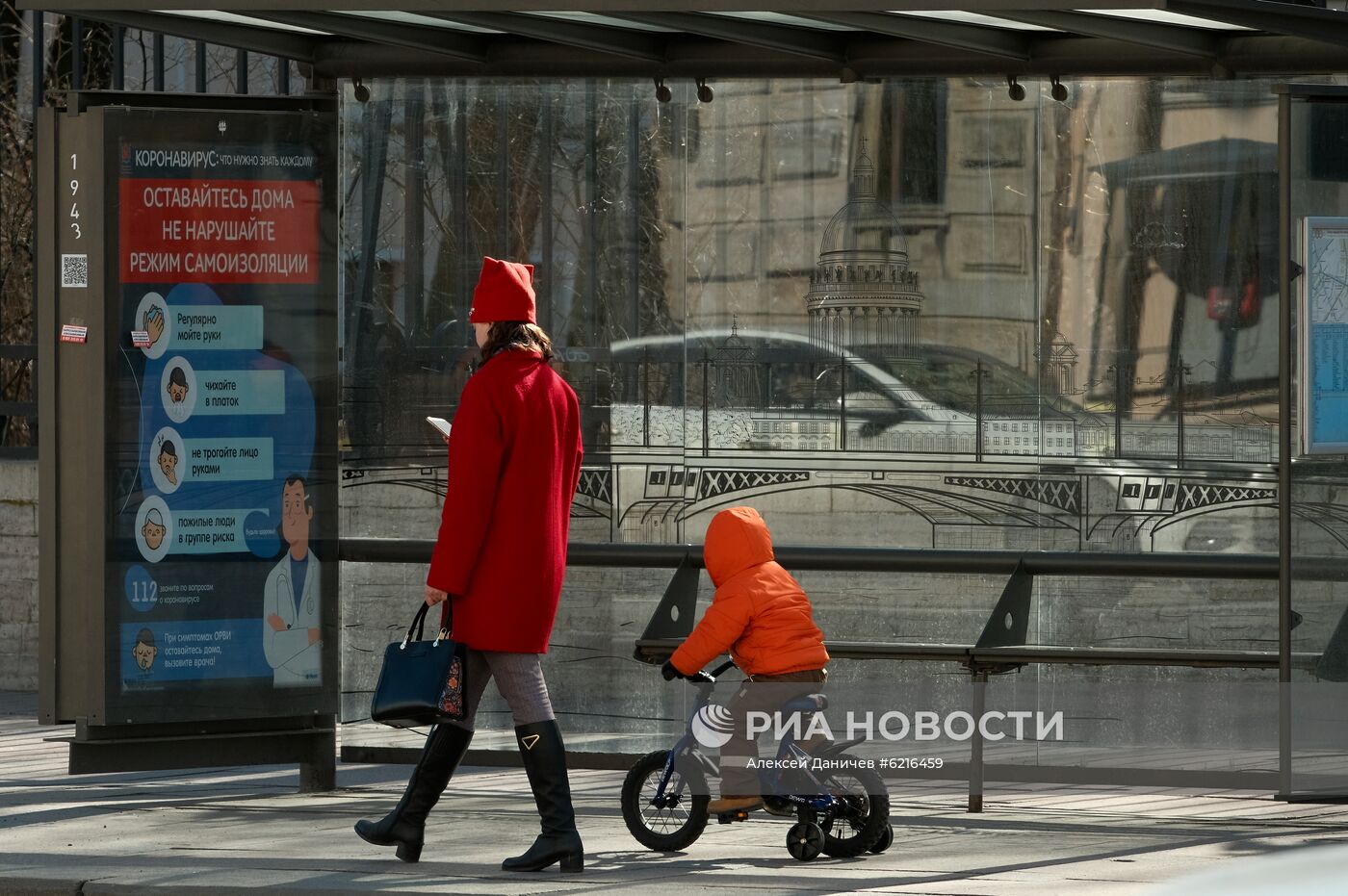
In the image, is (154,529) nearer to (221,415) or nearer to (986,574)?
(221,415)

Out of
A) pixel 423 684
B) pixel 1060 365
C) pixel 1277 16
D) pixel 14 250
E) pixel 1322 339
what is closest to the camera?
pixel 423 684

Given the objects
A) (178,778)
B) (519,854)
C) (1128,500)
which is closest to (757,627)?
(519,854)

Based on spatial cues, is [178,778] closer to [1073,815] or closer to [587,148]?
[587,148]

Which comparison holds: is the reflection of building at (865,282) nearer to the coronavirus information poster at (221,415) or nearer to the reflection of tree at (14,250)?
the coronavirus information poster at (221,415)

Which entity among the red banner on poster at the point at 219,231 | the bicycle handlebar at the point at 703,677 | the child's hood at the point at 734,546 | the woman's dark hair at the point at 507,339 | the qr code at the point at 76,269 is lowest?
the bicycle handlebar at the point at 703,677

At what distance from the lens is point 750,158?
26.9 ft

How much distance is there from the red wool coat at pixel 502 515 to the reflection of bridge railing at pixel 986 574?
1.71m

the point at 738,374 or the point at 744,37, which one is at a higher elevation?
the point at 744,37

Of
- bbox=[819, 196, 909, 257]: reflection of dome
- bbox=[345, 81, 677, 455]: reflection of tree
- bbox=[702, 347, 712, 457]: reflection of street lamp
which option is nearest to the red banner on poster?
bbox=[345, 81, 677, 455]: reflection of tree

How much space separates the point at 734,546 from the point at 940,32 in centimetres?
227

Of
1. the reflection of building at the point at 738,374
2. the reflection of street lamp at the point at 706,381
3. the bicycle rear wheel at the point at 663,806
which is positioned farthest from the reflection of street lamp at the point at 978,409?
the bicycle rear wheel at the point at 663,806

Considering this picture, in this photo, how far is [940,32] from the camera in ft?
24.3

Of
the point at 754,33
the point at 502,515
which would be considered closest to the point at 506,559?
the point at 502,515

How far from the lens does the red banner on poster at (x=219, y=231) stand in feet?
24.2
